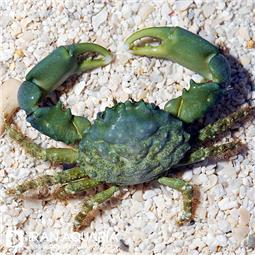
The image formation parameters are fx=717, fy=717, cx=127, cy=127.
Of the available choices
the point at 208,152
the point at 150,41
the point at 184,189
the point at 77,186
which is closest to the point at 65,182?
the point at 77,186

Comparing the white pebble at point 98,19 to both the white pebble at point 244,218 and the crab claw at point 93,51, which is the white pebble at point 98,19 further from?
the white pebble at point 244,218

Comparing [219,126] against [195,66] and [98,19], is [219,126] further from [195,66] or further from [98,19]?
[98,19]

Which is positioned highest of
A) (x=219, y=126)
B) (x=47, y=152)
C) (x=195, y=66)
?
(x=195, y=66)

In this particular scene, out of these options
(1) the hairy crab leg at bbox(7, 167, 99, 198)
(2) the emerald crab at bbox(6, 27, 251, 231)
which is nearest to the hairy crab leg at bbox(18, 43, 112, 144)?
(2) the emerald crab at bbox(6, 27, 251, 231)

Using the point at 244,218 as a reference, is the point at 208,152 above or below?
above

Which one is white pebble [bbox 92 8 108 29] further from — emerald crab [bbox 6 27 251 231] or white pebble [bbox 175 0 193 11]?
white pebble [bbox 175 0 193 11]

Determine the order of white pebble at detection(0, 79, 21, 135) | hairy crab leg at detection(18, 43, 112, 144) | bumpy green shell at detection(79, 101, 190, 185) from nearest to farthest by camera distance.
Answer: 1. bumpy green shell at detection(79, 101, 190, 185)
2. hairy crab leg at detection(18, 43, 112, 144)
3. white pebble at detection(0, 79, 21, 135)

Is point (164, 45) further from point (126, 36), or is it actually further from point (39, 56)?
point (39, 56)
